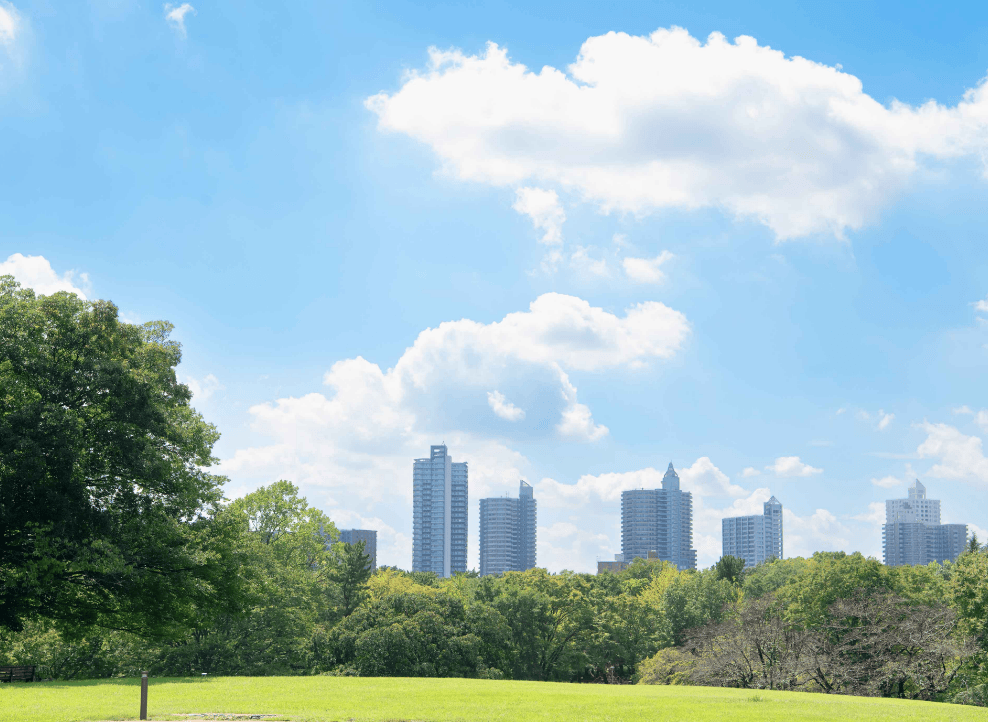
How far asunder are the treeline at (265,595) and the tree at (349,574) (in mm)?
186

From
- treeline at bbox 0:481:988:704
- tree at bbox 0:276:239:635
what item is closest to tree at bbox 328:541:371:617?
treeline at bbox 0:481:988:704

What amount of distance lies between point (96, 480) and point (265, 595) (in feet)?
90.0

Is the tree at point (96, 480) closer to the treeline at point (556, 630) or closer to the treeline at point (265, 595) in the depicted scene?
the treeline at point (265, 595)

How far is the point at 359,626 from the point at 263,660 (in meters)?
6.01

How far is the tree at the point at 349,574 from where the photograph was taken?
6241 cm

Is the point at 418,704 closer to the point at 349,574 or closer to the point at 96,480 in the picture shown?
the point at 96,480

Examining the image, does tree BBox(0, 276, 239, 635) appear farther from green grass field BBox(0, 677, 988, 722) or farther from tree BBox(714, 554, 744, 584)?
tree BBox(714, 554, 744, 584)

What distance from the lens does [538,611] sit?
6231 cm

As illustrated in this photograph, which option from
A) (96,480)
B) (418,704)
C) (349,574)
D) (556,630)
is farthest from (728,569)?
(96,480)

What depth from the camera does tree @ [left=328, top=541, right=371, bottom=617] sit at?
62406 millimetres

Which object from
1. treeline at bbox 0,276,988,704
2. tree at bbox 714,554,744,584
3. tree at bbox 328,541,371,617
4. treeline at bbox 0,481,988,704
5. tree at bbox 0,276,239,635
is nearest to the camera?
tree at bbox 0,276,239,635

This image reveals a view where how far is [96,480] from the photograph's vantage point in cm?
2266

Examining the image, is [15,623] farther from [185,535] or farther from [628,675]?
[628,675]

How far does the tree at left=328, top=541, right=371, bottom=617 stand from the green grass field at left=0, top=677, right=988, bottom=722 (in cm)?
2661
